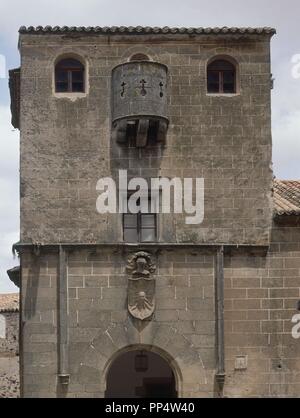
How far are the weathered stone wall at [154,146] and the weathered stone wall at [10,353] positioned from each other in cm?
2161

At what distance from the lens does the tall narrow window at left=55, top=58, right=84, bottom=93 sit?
82.6ft

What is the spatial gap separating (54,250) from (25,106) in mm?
3516

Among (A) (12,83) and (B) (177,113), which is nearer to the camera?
(B) (177,113)

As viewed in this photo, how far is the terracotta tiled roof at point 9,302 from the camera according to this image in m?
45.4

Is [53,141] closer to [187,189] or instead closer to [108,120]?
[108,120]

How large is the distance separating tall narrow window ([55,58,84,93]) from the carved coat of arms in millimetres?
4309

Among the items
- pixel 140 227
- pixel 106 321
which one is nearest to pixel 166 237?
pixel 140 227

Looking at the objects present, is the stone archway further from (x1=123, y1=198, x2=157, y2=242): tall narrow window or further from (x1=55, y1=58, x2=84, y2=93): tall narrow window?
(x1=55, y1=58, x2=84, y2=93): tall narrow window

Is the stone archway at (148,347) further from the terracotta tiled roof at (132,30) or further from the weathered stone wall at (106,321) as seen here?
the terracotta tiled roof at (132,30)

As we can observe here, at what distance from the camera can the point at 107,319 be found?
2414 centimetres

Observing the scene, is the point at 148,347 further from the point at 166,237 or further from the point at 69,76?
the point at 69,76

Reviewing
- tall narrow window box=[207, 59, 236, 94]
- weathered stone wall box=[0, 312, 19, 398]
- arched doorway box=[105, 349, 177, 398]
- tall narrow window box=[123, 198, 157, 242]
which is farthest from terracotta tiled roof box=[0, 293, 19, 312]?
tall narrow window box=[207, 59, 236, 94]

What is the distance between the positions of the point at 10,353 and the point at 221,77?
23377 millimetres
